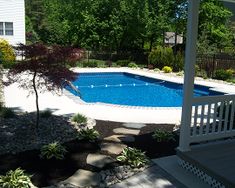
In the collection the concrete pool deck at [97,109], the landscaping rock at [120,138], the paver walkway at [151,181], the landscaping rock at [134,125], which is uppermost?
the concrete pool deck at [97,109]

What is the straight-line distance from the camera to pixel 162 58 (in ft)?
74.1

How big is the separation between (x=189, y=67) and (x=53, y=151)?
9.97 feet

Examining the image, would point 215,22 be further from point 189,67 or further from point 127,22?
point 189,67

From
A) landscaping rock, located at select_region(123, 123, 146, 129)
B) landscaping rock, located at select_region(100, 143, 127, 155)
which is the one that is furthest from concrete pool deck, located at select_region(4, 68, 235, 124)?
landscaping rock, located at select_region(100, 143, 127, 155)

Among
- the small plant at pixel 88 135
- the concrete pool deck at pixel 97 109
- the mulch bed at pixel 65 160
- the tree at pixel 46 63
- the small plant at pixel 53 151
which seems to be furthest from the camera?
the concrete pool deck at pixel 97 109

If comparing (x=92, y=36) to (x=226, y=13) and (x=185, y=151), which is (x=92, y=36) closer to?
(x=226, y=13)

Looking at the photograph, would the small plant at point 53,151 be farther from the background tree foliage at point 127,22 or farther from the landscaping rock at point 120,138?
the background tree foliage at point 127,22

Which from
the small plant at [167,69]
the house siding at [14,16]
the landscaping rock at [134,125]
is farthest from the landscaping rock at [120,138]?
the house siding at [14,16]

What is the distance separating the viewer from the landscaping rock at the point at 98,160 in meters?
5.79

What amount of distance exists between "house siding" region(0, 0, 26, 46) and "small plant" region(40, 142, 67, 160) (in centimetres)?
2094

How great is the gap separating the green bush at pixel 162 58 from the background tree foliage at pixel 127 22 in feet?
13.1

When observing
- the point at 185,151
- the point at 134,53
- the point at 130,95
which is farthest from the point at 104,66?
the point at 185,151

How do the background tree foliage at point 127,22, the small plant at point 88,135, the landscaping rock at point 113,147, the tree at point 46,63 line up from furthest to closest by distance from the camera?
the background tree foliage at point 127,22 < the small plant at point 88,135 < the tree at point 46,63 < the landscaping rock at point 113,147

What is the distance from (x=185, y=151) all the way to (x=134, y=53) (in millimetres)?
23267
